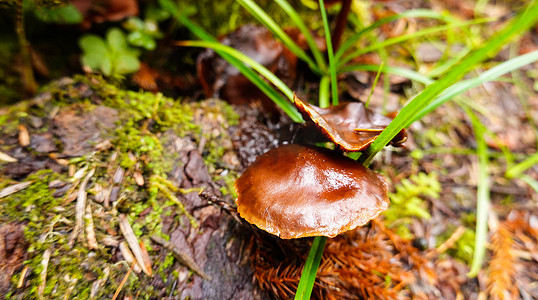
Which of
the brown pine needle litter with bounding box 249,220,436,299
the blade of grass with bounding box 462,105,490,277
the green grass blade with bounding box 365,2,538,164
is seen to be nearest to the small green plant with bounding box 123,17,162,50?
the brown pine needle litter with bounding box 249,220,436,299

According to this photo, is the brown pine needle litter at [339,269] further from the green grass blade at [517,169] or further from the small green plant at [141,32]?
the small green plant at [141,32]

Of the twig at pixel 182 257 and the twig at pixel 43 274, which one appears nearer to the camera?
the twig at pixel 43 274

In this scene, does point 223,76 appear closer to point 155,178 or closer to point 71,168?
point 155,178

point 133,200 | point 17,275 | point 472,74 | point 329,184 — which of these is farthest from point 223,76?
point 472,74

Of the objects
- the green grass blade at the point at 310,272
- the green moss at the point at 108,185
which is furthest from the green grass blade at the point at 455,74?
the green moss at the point at 108,185

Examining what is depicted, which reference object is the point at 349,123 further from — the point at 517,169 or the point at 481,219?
the point at 517,169

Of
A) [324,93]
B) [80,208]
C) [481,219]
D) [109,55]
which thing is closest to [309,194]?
[324,93]
